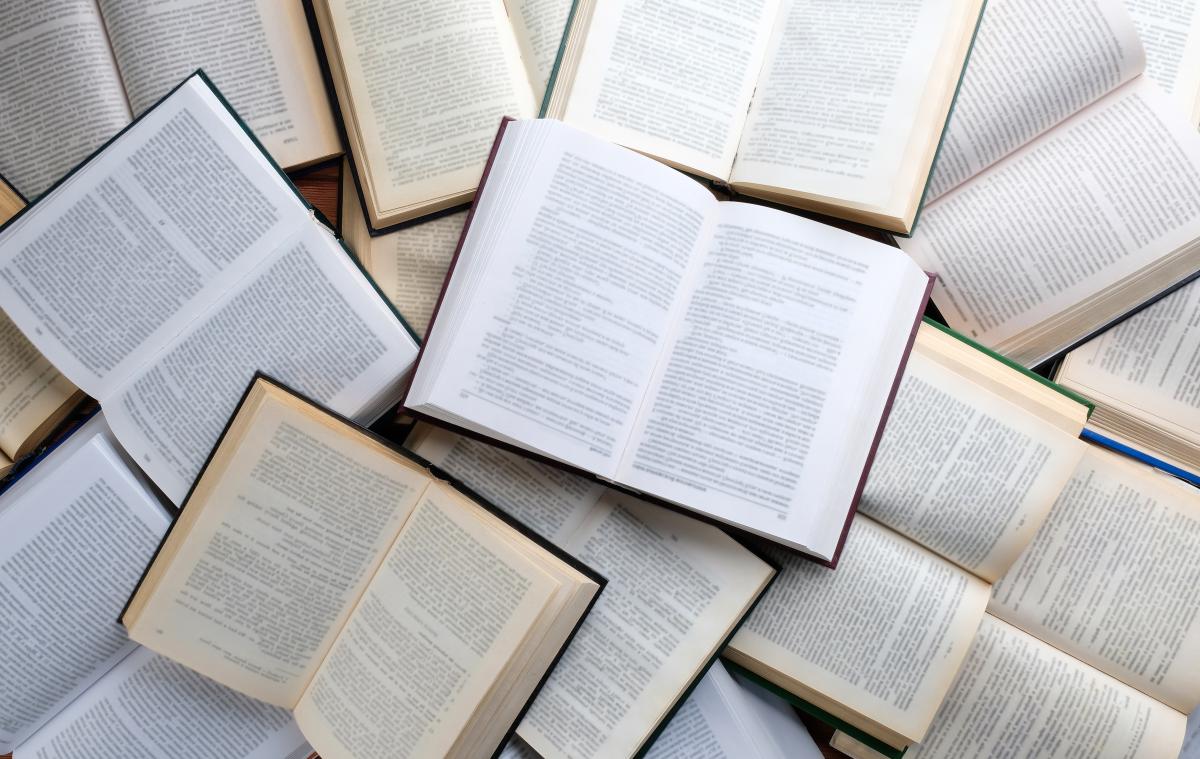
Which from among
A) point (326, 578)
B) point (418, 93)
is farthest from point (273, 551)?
point (418, 93)

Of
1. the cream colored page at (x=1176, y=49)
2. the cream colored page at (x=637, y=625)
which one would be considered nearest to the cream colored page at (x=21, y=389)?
the cream colored page at (x=637, y=625)

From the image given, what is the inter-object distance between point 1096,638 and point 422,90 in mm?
1205

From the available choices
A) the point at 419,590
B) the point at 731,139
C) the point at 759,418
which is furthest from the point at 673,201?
the point at 419,590

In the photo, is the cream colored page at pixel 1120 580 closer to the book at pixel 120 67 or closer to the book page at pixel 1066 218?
the book page at pixel 1066 218

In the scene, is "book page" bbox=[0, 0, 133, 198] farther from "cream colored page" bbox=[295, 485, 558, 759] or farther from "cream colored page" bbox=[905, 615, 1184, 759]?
"cream colored page" bbox=[905, 615, 1184, 759]

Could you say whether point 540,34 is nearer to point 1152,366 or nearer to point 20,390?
Answer: point 20,390

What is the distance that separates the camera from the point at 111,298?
3.57ft

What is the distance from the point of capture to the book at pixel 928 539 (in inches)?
42.2

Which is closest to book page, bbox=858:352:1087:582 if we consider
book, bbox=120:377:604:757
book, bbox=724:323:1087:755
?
book, bbox=724:323:1087:755

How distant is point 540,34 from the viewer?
1.19 meters

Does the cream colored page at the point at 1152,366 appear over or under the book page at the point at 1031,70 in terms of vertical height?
under

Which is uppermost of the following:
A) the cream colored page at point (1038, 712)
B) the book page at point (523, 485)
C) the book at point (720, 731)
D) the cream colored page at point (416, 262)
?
the cream colored page at point (416, 262)

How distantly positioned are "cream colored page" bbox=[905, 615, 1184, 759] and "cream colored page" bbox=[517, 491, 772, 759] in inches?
13.0

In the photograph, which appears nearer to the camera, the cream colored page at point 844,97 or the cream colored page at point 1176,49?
the cream colored page at point 844,97
